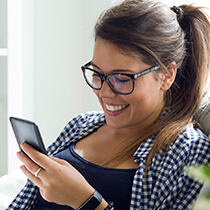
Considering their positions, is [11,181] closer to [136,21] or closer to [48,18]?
[136,21]

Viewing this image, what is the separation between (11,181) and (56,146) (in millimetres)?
204

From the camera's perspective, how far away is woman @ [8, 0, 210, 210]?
1032 mm

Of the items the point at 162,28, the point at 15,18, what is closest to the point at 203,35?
the point at 162,28

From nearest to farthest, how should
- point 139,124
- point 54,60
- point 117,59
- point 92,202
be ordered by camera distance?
point 92,202, point 117,59, point 139,124, point 54,60

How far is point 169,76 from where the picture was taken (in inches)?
46.7

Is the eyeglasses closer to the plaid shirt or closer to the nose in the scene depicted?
the nose

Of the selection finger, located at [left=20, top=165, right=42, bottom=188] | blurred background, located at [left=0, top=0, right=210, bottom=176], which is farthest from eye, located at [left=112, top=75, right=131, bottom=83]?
blurred background, located at [left=0, top=0, right=210, bottom=176]

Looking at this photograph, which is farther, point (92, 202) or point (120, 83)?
point (120, 83)

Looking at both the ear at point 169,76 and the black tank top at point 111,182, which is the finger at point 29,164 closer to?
the black tank top at point 111,182

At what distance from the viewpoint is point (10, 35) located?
203 cm

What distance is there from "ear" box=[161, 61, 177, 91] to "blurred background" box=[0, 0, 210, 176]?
3.19 feet

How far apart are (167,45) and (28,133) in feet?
1.48

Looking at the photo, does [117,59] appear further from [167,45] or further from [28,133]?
[28,133]

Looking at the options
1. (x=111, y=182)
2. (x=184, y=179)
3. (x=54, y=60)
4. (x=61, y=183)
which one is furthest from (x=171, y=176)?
(x=54, y=60)
